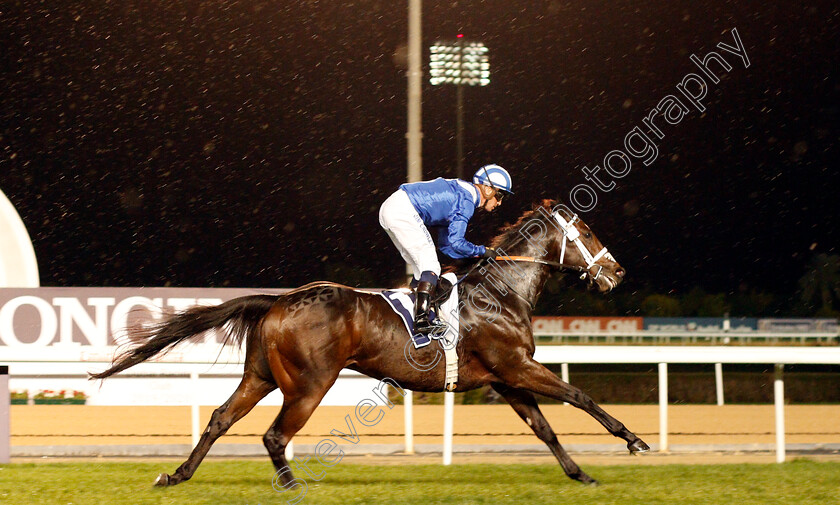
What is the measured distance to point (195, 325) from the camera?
4.40 metres

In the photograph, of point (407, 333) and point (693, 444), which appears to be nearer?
point (407, 333)

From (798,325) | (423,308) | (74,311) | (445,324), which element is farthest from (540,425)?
(798,325)

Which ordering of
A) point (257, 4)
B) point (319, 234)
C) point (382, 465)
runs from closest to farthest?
point (382, 465) < point (257, 4) < point (319, 234)

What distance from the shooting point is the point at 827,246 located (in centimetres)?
3247

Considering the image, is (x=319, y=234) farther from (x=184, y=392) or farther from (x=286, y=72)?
(x=184, y=392)

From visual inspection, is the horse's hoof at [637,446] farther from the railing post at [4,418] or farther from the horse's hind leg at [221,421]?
the railing post at [4,418]

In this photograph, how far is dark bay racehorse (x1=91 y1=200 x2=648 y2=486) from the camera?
412 cm

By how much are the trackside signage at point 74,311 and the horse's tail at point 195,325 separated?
3738mm

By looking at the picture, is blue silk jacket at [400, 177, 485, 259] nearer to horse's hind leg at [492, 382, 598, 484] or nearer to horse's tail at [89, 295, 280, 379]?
horse's hind leg at [492, 382, 598, 484]

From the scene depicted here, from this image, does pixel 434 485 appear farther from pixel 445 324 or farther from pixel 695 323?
pixel 695 323

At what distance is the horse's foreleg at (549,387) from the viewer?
4188 mm

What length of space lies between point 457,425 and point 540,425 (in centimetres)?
333

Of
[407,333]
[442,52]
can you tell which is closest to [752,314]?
[442,52]

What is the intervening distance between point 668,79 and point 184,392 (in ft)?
81.0
